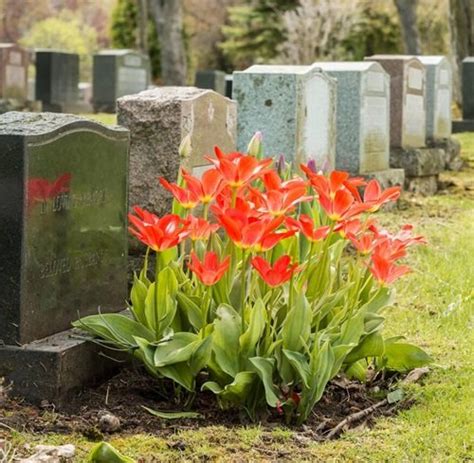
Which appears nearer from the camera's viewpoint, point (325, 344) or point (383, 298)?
point (325, 344)

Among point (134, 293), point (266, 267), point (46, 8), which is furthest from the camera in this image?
point (46, 8)

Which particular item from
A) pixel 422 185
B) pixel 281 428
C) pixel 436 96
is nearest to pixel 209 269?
pixel 281 428

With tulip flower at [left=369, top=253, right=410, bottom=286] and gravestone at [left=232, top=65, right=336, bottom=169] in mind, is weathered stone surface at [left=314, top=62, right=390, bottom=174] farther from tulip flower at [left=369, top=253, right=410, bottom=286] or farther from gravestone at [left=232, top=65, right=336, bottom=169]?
tulip flower at [left=369, top=253, right=410, bottom=286]

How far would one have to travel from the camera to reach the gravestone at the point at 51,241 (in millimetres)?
4258

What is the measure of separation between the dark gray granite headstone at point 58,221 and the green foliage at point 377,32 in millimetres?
35785

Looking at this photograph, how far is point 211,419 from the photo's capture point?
4273 mm

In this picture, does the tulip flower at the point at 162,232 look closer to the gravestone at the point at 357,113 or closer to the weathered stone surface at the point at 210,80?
the gravestone at the point at 357,113

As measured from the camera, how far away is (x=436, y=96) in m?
13.6

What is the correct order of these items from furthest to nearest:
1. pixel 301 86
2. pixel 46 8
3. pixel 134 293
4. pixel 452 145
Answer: pixel 46 8 < pixel 452 145 < pixel 301 86 < pixel 134 293

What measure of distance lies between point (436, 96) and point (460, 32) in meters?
9.27

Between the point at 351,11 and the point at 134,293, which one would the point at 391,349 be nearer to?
the point at 134,293

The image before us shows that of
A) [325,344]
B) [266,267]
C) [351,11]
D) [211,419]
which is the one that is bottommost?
[211,419]

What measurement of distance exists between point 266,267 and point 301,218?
30 cm

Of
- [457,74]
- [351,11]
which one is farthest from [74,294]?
[351,11]
